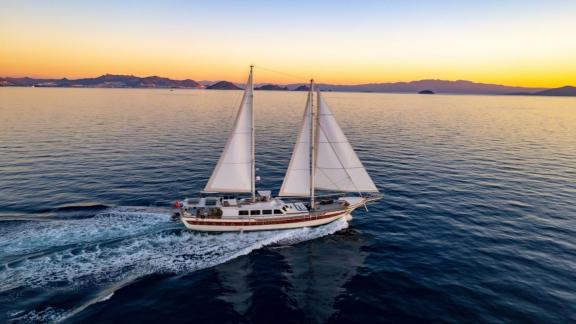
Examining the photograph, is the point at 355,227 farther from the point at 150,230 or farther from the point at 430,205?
the point at 150,230

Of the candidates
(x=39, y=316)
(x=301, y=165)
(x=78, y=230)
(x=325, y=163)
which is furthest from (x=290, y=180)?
(x=39, y=316)

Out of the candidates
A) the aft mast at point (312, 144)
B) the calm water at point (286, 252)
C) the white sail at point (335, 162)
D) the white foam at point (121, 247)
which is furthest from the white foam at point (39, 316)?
the white sail at point (335, 162)

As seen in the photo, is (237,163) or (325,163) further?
(325,163)

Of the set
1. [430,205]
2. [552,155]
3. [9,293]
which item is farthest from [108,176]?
[552,155]

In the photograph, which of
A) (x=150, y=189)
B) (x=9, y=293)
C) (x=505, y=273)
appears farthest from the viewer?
(x=150, y=189)

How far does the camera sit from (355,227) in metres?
39.0

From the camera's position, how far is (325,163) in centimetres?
3894

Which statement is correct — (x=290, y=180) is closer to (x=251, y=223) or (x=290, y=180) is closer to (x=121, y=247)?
(x=251, y=223)

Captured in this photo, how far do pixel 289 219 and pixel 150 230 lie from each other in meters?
15.1

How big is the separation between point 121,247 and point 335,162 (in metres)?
24.3

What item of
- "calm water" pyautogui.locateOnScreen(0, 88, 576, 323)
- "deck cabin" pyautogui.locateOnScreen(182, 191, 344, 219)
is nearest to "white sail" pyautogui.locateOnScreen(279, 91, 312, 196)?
"deck cabin" pyautogui.locateOnScreen(182, 191, 344, 219)

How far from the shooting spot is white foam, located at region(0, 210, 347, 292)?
27094mm

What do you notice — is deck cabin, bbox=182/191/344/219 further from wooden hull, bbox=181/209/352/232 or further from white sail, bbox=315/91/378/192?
white sail, bbox=315/91/378/192

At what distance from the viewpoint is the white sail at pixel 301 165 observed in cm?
3719
